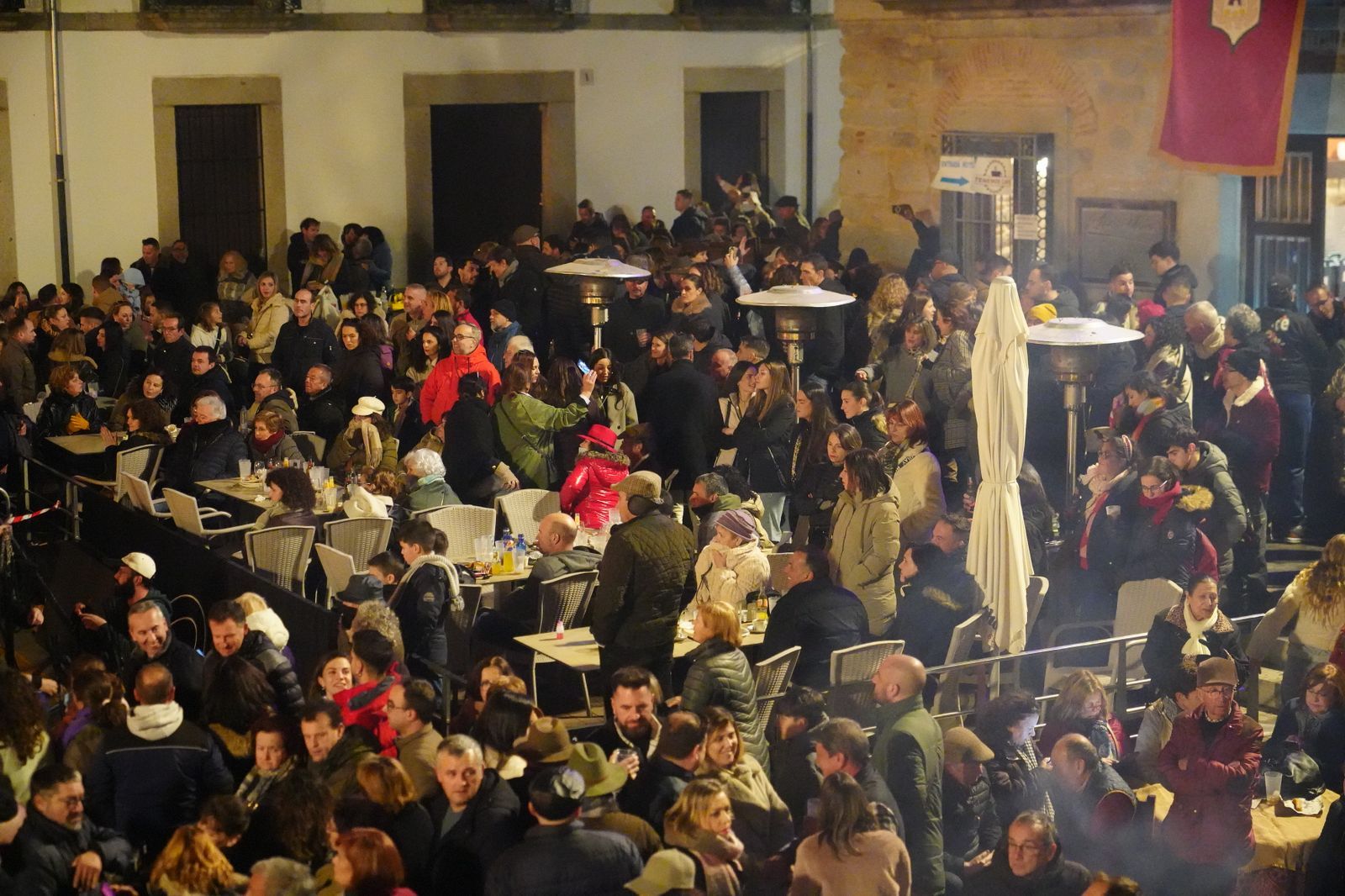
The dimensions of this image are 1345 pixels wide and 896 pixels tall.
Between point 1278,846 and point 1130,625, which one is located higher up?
point 1130,625

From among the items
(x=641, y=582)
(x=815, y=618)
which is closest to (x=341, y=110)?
(x=641, y=582)

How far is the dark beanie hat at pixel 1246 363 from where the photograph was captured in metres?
12.4

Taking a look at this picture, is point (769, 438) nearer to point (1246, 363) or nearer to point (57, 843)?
point (1246, 363)

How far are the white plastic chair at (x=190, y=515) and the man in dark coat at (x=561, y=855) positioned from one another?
19.2 ft

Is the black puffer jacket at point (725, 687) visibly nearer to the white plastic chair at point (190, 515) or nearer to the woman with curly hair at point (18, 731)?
the woman with curly hair at point (18, 731)

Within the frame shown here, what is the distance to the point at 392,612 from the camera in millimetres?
9172

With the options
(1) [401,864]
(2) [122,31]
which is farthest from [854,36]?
(1) [401,864]

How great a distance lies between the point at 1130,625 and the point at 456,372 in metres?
5.05

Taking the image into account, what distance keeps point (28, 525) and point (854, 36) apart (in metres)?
10.1

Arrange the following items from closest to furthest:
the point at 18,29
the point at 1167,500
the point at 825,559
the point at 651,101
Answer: the point at 825,559
the point at 1167,500
the point at 18,29
the point at 651,101

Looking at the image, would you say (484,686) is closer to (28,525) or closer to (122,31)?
(28,525)

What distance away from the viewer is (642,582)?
931cm

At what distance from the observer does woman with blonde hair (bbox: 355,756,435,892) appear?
7219 millimetres

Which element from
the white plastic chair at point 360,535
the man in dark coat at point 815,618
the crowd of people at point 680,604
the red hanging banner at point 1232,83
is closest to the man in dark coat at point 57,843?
the crowd of people at point 680,604
